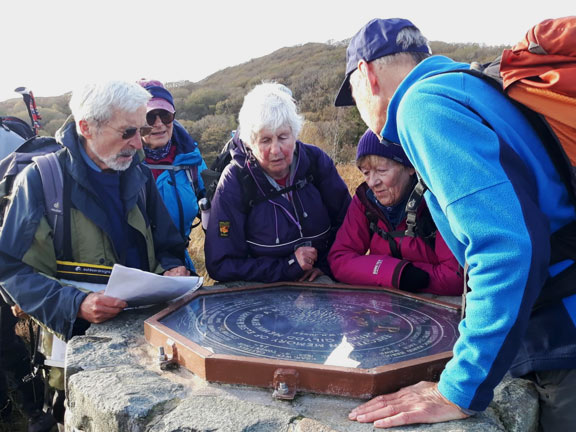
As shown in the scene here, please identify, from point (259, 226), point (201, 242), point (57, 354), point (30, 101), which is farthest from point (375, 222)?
point (201, 242)

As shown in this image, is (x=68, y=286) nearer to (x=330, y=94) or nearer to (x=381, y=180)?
(x=381, y=180)

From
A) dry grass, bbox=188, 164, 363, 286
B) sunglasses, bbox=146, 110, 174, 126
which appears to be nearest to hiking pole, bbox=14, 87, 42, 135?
sunglasses, bbox=146, 110, 174, 126

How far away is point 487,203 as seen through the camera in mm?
1618

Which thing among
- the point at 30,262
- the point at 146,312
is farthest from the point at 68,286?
the point at 146,312

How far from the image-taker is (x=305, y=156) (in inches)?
148

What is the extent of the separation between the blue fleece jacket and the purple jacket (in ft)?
5.88

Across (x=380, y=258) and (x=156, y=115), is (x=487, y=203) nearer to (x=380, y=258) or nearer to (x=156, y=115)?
(x=380, y=258)

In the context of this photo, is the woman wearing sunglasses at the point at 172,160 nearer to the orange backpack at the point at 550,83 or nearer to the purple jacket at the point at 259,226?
the purple jacket at the point at 259,226

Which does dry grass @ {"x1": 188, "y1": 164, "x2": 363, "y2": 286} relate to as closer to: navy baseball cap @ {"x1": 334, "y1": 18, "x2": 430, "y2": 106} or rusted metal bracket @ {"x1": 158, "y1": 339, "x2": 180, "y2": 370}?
rusted metal bracket @ {"x1": 158, "y1": 339, "x2": 180, "y2": 370}

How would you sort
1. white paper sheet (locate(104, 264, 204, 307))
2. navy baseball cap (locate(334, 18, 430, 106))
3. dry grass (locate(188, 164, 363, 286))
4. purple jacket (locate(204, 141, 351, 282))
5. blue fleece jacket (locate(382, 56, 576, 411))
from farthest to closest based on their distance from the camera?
dry grass (locate(188, 164, 363, 286)) → purple jacket (locate(204, 141, 351, 282)) → white paper sheet (locate(104, 264, 204, 307)) → navy baseball cap (locate(334, 18, 430, 106)) → blue fleece jacket (locate(382, 56, 576, 411))

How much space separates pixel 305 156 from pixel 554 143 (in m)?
2.18

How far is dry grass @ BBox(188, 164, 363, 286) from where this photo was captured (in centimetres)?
643

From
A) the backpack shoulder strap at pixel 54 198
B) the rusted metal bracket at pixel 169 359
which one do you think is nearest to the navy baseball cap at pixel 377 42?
the rusted metal bracket at pixel 169 359

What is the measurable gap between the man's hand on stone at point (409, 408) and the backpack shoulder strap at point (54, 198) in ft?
6.00
